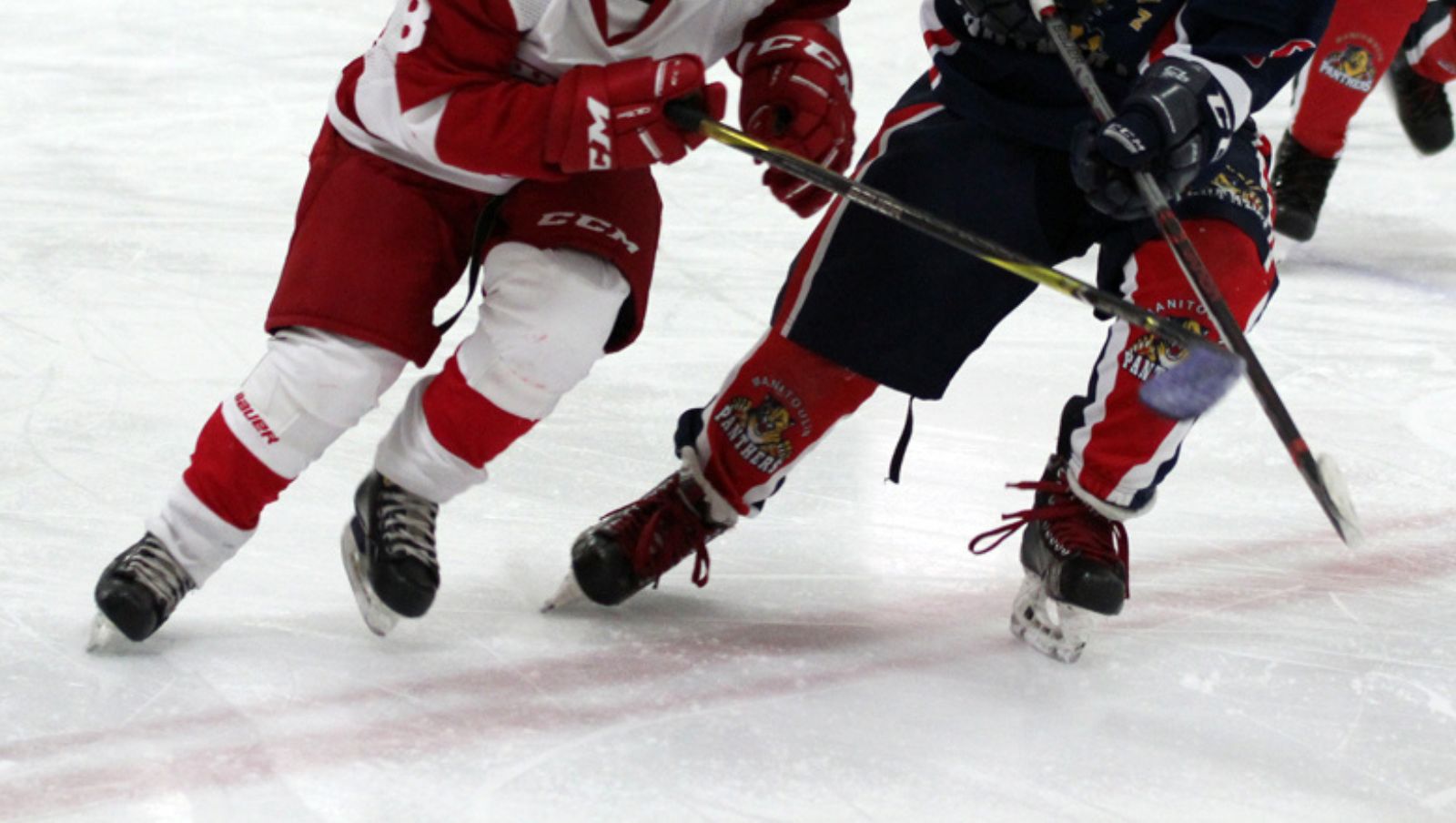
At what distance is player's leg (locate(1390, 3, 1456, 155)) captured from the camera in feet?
11.7

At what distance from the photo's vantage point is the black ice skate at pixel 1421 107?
3643 mm

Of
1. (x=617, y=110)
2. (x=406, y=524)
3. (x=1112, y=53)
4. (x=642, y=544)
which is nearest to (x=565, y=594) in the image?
(x=642, y=544)

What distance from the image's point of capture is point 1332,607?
6.38ft

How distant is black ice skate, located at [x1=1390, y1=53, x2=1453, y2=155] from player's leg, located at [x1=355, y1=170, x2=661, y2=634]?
2.43m

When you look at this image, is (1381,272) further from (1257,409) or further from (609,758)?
(609,758)

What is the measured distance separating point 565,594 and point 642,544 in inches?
3.6

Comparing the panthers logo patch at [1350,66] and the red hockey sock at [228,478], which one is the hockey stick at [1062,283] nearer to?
the red hockey sock at [228,478]

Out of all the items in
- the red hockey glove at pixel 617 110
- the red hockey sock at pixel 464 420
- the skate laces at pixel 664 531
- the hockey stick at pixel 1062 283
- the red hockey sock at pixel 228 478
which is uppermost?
the red hockey glove at pixel 617 110

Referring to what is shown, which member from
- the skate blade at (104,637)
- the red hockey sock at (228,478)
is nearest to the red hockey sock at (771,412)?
the red hockey sock at (228,478)

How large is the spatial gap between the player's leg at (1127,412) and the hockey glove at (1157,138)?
0.11m

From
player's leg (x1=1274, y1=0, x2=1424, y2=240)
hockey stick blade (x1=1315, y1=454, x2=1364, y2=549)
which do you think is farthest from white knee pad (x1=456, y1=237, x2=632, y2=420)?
player's leg (x1=1274, y1=0, x2=1424, y2=240)

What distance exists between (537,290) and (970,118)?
1.63ft

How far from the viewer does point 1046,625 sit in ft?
5.98

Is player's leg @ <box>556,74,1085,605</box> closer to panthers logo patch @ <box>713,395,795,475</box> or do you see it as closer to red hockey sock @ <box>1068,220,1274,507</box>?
panthers logo patch @ <box>713,395,795,475</box>
